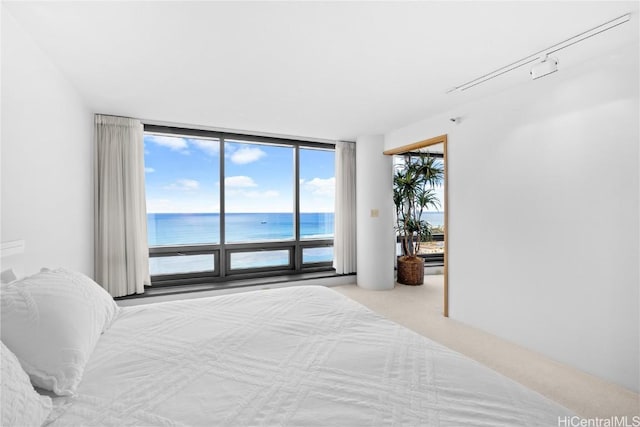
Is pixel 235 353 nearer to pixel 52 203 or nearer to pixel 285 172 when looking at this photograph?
pixel 52 203

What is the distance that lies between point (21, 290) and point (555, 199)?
11.9 feet

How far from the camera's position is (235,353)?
4.54ft

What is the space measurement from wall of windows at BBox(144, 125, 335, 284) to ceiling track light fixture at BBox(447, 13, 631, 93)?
3.14m

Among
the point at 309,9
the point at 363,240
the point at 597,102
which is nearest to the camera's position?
the point at 309,9

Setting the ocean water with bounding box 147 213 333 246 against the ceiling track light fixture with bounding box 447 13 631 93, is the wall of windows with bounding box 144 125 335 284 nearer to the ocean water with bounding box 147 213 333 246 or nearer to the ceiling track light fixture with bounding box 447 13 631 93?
the ocean water with bounding box 147 213 333 246

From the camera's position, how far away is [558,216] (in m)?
2.66

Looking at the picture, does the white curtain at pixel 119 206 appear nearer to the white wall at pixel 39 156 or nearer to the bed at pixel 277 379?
the white wall at pixel 39 156

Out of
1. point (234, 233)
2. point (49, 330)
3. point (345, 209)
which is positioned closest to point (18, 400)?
point (49, 330)

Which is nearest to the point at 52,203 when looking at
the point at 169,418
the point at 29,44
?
the point at 29,44

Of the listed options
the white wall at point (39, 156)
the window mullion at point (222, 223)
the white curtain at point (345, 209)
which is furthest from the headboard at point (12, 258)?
the white curtain at point (345, 209)

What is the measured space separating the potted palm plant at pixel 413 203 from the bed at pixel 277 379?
3.92 meters

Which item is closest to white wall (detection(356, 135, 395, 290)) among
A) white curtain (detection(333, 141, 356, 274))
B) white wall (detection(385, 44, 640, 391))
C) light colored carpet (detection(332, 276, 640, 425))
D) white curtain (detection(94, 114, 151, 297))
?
white curtain (detection(333, 141, 356, 274))

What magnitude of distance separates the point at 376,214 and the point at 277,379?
4.06m

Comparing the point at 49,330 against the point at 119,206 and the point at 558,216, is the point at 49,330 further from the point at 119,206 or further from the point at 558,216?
the point at 558,216
